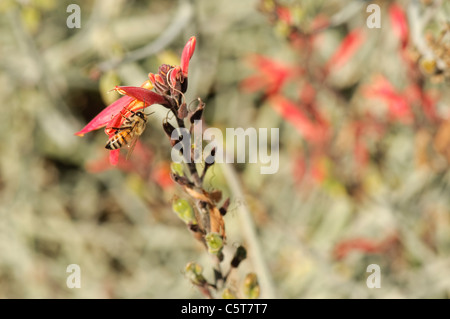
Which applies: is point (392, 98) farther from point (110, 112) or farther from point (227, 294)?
point (110, 112)

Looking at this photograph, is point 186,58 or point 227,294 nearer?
point 186,58

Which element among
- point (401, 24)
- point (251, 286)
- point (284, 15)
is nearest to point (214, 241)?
point (251, 286)

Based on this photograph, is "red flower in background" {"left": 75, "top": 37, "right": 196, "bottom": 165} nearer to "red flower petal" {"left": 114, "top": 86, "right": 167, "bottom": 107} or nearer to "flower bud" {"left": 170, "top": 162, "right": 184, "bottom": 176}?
"red flower petal" {"left": 114, "top": 86, "right": 167, "bottom": 107}

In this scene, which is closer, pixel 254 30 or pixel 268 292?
pixel 268 292

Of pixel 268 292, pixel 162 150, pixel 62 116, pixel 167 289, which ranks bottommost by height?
pixel 167 289
